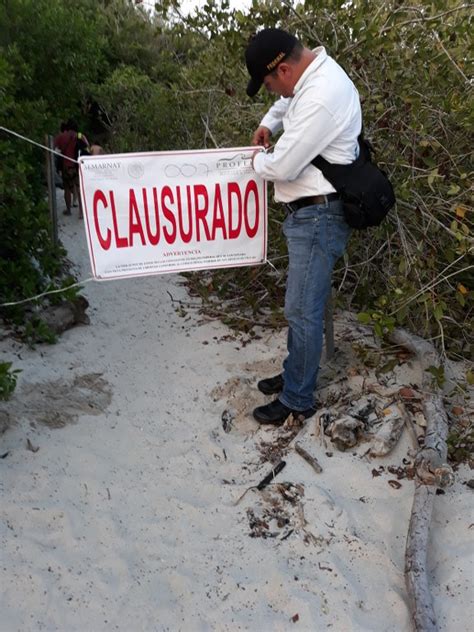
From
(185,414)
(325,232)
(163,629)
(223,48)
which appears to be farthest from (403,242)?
(163,629)

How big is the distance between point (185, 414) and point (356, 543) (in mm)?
1343

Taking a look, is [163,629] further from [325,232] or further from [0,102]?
[0,102]

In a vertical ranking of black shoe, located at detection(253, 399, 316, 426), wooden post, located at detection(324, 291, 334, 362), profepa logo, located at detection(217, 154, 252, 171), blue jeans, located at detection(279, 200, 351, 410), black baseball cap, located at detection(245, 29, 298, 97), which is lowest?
black shoe, located at detection(253, 399, 316, 426)

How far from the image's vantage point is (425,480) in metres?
2.86

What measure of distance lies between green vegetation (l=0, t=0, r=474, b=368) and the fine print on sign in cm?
67

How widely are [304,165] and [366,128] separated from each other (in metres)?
1.30

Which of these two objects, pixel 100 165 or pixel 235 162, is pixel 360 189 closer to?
pixel 235 162

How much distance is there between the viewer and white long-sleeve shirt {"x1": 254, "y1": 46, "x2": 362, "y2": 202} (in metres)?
2.78

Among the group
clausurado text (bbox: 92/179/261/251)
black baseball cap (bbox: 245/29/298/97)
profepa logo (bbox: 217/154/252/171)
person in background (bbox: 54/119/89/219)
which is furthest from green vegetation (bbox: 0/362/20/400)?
person in background (bbox: 54/119/89/219)

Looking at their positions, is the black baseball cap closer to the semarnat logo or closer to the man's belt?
the man's belt

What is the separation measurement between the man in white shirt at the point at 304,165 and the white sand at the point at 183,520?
1.32 feet

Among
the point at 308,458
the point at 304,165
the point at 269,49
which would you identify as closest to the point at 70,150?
the point at 269,49

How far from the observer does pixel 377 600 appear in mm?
2422

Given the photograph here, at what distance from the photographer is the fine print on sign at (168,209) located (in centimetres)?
330
